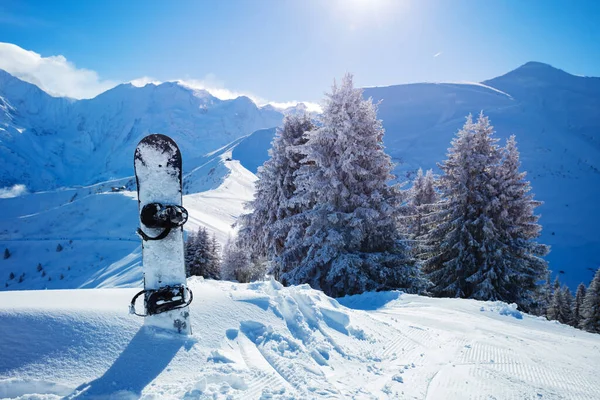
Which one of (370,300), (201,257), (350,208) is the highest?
(350,208)

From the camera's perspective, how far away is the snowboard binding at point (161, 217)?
305 cm

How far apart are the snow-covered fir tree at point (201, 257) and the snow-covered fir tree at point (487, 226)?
1958 cm

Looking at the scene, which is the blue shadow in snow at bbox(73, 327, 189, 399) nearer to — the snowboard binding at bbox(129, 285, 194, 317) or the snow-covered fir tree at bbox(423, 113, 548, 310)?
the snowboard binding at bbox(129, 285, 194, 317)

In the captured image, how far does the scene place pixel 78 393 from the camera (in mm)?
2328

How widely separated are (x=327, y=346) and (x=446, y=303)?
19.2ft

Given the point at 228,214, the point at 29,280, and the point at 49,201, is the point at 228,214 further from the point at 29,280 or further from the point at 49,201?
the point at 49,201

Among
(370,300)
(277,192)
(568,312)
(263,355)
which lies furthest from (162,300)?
(568,312)

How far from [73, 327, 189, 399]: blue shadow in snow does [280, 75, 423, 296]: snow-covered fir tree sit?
899 centimetres

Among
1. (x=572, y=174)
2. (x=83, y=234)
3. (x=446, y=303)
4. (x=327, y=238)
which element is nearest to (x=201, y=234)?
(x=327, y=238)

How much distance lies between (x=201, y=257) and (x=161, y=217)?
2686cm

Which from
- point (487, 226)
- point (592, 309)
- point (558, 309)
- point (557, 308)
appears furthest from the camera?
point (557, 308)

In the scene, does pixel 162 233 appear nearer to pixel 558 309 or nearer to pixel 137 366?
pixel 137 366

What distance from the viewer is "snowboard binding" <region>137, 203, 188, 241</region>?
3.05 meters

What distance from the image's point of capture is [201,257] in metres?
28.4
